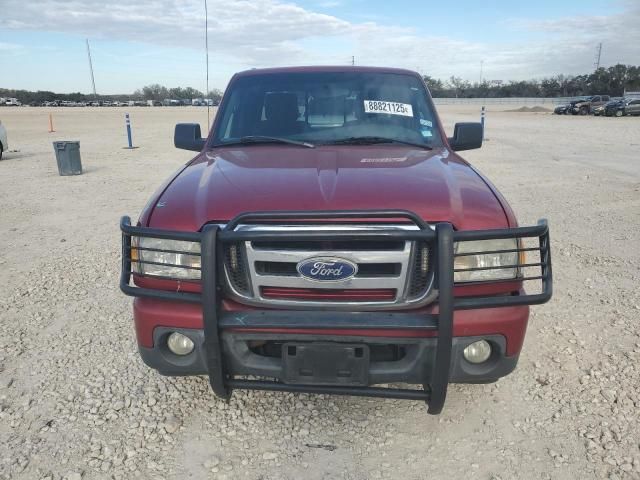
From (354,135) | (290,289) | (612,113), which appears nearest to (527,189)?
(354,135)

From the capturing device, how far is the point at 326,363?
2.24 m

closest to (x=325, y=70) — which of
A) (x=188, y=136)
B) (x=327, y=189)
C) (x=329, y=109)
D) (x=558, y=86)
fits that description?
(x=329, y=109)

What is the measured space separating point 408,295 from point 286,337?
0.56 metres

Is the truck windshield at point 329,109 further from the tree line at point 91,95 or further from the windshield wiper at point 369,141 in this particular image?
the tree line at point 91,95

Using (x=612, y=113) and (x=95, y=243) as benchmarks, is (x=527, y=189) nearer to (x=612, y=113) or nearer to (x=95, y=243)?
(x=95, y=243)

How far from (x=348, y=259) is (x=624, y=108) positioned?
4152 centimetres

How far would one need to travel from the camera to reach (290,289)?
7.54 ft

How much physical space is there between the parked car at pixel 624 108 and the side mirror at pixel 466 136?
3909 cm

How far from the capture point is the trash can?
11.1 meters

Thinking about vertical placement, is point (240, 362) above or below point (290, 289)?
below

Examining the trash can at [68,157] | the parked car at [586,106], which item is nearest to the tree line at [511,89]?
the parked car at [586,106]

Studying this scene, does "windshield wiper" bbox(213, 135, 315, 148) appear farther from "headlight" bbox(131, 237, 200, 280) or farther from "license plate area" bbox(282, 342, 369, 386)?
"license plate area" bbox(282, 342, 369, 386)

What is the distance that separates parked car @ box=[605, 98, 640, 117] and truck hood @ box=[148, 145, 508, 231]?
4020 centimetres

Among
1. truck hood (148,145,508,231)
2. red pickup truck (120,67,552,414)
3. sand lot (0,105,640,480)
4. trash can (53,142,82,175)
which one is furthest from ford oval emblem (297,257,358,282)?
trash can (53,142,82,175)
